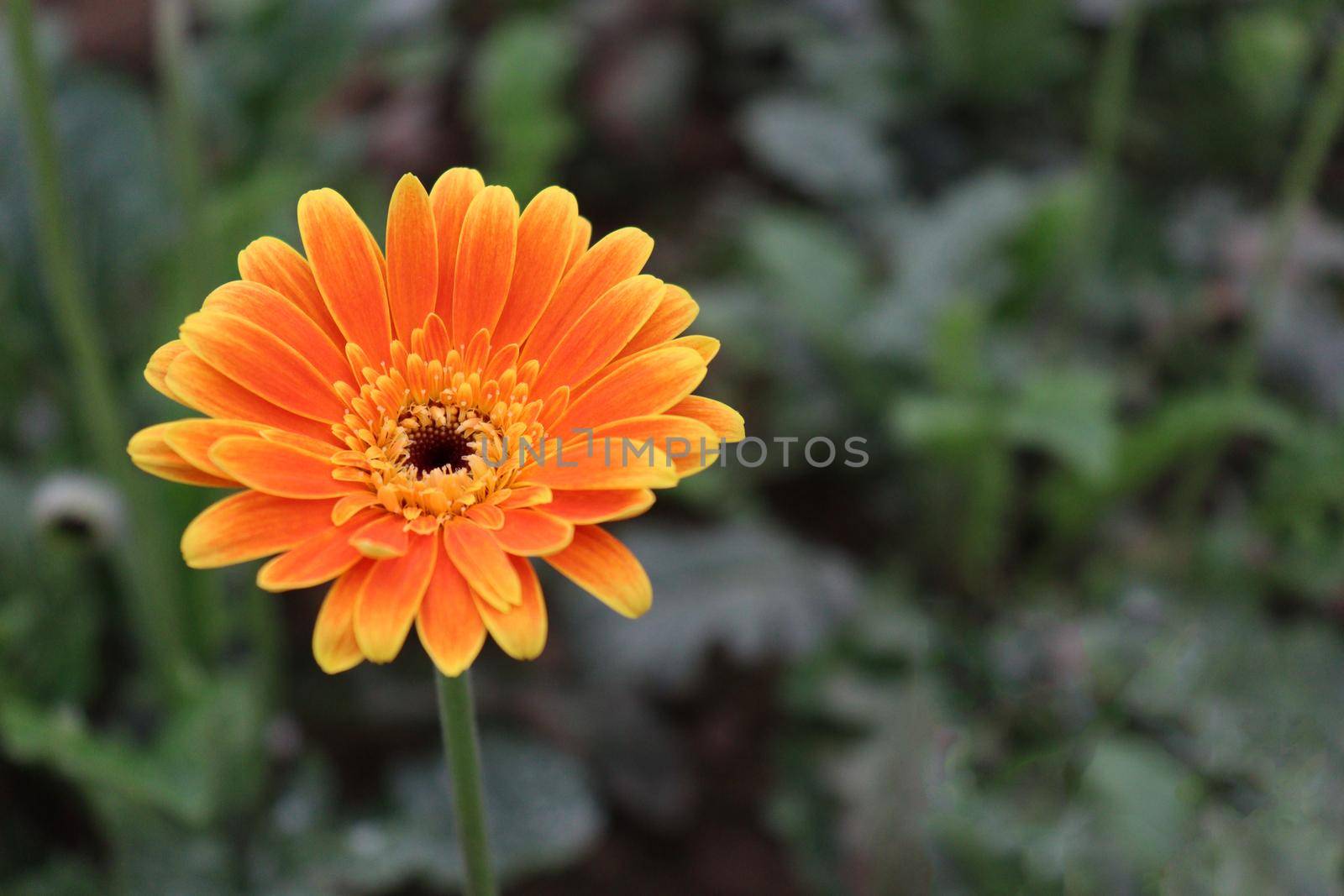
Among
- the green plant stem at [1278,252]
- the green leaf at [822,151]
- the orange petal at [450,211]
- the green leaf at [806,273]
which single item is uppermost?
the green leaf at [822,151]

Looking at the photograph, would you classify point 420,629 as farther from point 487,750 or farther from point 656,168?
point 656,168

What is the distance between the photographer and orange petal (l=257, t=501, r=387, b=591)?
3.12ft

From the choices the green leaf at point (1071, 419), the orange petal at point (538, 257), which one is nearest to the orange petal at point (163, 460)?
the orange petal at point (538, 257)

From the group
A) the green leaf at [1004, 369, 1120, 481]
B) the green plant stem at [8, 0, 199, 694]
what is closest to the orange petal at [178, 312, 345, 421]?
the green plant stem at [8, 0, 199, 694]

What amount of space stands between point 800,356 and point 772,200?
39.1 inches

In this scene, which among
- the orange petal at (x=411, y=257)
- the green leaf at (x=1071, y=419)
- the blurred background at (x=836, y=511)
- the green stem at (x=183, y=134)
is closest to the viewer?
the orange petal at (x=411, y=257)

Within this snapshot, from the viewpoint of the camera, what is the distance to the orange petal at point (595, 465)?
98 cm

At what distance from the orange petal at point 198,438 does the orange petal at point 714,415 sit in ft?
1.29

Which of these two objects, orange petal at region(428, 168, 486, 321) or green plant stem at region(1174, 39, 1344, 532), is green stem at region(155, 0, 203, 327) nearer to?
orange petal at region(428, 168, 486, 321)

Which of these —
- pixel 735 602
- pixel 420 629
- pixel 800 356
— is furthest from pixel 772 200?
Result: pixel 420 629

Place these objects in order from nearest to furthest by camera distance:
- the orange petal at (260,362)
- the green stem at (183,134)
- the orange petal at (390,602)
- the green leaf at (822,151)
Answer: the orange petal at (390,602) → the orange petal at (260,362) → the green stem at (183,134) → the green leaf at (822,151)

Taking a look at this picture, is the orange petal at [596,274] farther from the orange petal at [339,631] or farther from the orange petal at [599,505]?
the orange petal at [339,631]

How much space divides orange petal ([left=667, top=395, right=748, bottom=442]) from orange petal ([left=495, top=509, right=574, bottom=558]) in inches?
6.4

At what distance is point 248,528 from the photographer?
3.31 ft
